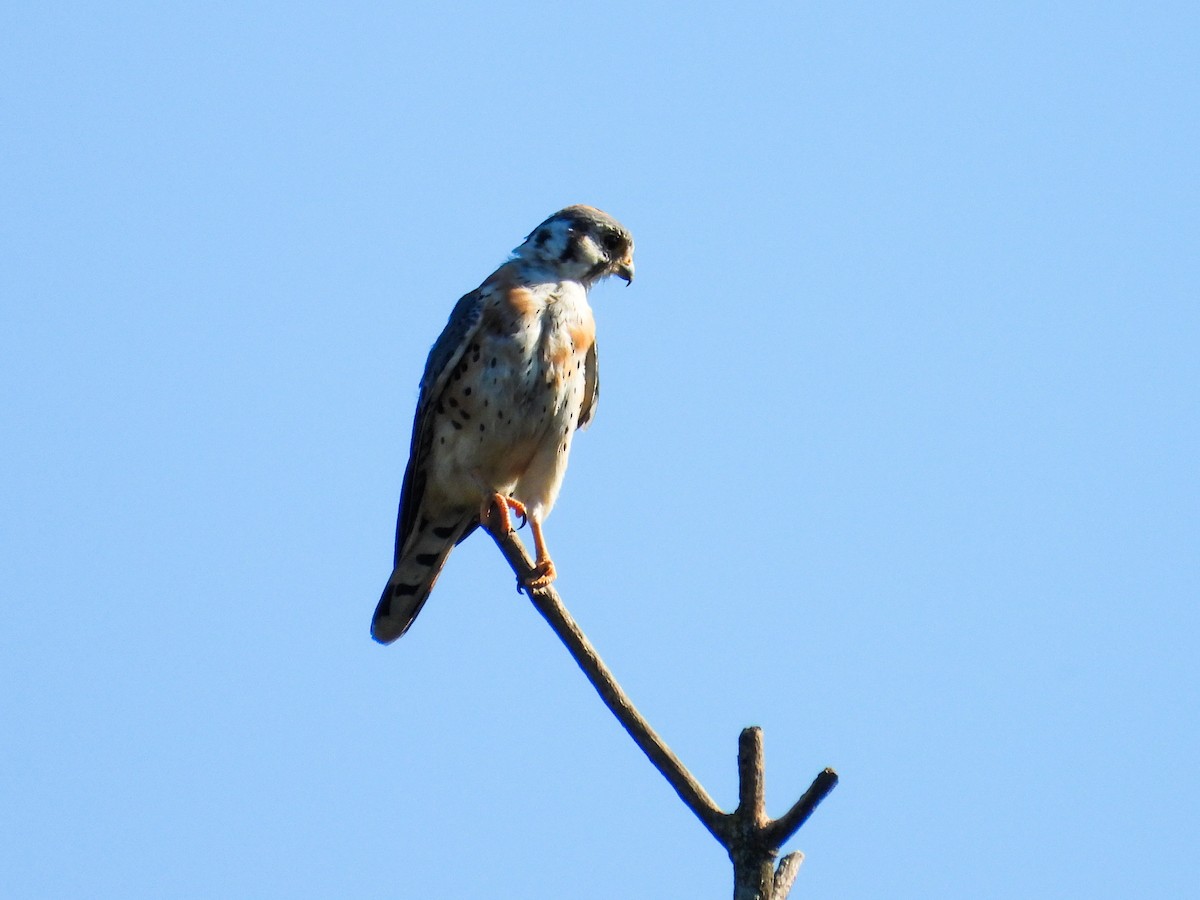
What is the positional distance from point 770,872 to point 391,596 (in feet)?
9.67

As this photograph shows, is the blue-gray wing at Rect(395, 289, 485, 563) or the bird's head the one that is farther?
the bird's head

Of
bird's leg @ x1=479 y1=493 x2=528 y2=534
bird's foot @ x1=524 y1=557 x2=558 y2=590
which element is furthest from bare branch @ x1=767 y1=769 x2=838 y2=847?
bird's leg @ x1=479 y1=493 x2=528 y2=534

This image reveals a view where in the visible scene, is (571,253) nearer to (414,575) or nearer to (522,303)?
(522,303)

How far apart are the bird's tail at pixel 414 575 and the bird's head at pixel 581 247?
1.13 m

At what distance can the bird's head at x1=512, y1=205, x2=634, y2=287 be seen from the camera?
6.16 metres

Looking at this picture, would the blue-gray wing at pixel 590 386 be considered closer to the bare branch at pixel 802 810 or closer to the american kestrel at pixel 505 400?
the american kestrel at pixel 505 400

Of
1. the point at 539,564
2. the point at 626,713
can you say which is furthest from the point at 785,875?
the point at 539,564

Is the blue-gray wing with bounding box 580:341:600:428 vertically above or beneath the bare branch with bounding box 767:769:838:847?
above

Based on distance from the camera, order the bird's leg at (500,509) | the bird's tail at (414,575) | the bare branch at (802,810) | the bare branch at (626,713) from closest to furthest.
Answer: the bare branch at (802,810) → the bare branch at (626,713) → the bird's leg at (500,509) → the bird's tail at (414,575)

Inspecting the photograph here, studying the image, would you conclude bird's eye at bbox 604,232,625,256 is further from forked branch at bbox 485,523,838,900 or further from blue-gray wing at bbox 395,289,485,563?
forked branch at bbox 485,523,838,900

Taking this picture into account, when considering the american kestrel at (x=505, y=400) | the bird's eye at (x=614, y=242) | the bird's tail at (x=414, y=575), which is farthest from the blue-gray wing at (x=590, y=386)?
the bird's tail at (x=414, y=575)

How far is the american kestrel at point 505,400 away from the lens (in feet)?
18.8

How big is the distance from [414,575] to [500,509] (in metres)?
0.73

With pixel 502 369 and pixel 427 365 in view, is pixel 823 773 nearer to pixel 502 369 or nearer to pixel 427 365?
pixel 502 369
